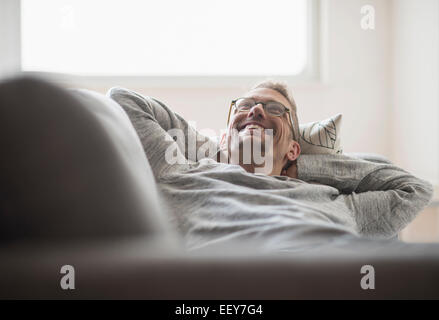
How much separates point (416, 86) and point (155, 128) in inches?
81.9

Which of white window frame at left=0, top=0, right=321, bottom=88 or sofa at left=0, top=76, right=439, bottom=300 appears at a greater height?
white window frame at left=0, top=0, right=321, bottom=88

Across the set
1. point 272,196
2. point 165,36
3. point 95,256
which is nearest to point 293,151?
→ point 272,196

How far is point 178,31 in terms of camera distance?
274 centimetres

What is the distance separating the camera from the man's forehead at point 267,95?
113 cm

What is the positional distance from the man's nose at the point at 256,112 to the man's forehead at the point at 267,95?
0.14 feet

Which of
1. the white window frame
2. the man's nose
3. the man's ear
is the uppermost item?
the white window frame

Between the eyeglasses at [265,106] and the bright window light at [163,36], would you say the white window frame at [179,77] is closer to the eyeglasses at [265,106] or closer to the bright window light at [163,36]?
the bright window light at [163,36]

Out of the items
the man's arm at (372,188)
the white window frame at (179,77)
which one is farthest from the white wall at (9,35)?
the man's arm at (372,188)

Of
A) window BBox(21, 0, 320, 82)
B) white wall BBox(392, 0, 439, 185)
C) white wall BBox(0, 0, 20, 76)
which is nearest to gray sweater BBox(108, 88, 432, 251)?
white wall BBox(392, 0, 439, 185)

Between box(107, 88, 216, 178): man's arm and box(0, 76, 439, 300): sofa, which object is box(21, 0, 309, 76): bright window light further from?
box(0, 76, 439, 300): sofa

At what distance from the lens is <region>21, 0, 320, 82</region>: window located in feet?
8.88

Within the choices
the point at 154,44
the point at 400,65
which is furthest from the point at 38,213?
the point at 400,65

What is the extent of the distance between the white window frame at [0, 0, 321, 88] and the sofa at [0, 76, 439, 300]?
2327mm

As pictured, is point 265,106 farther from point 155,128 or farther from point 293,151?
point 155,128
